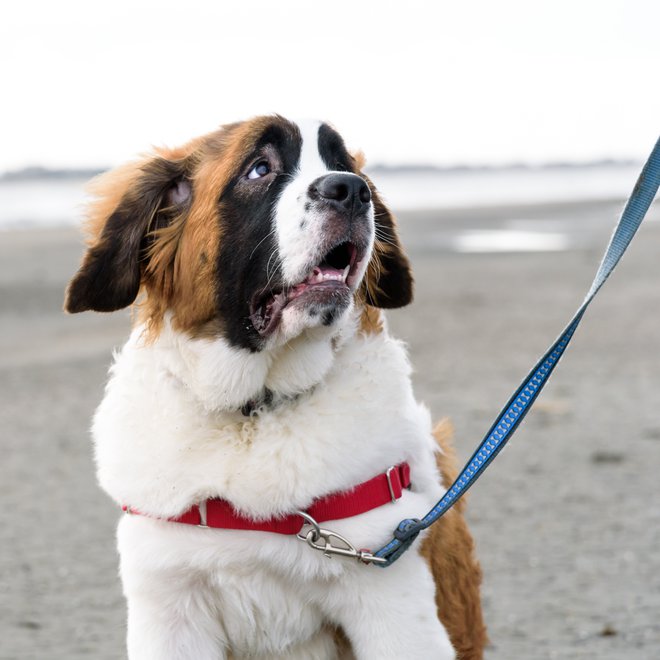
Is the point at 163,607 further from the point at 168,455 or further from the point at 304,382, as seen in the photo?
the point at 304,382

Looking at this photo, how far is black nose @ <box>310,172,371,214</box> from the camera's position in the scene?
2.83 metres

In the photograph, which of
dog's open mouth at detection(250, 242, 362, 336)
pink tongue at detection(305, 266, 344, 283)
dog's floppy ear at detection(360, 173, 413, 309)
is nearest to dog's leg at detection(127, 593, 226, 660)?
dog's open mouth at detection(250, 242, 362, 336)

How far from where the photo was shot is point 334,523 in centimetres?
288

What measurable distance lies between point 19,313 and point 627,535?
9.77 m

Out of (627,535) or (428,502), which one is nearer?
(428,502)

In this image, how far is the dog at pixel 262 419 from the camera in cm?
284

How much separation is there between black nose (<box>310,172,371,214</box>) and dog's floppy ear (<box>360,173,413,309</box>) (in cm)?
44

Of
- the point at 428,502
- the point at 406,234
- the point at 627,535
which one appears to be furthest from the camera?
the point at 406,234

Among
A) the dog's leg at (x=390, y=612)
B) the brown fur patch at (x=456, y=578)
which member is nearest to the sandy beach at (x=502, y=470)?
the brown fur patch at (x=456, y=578)

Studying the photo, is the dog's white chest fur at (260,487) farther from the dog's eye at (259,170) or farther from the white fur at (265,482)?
the dog's eye at (259,170)

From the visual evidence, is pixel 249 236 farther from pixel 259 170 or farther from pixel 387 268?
pixel 387 268

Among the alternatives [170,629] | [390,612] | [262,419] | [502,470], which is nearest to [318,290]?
[262,419]

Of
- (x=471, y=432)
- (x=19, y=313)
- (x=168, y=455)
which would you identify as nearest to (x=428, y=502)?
(x=168, y=455)

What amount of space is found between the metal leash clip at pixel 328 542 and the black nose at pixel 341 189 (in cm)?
78
